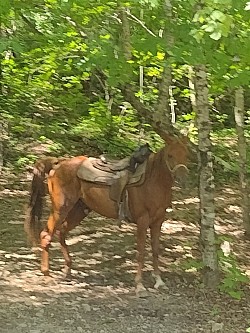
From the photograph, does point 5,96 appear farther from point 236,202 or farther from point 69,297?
point 69,297

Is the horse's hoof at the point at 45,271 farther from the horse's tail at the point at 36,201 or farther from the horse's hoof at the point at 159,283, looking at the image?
the horse's hoof at the point at 159,283

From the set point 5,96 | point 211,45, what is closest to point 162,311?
point 211,45

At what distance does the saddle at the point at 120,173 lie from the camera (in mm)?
6469

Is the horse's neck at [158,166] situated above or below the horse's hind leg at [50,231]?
above

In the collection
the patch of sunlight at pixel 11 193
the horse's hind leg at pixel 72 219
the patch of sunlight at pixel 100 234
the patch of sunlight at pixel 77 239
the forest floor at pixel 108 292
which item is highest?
Answer: the horse's hind leg at pixel 72 219

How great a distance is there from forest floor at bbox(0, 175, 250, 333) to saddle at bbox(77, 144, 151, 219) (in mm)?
930

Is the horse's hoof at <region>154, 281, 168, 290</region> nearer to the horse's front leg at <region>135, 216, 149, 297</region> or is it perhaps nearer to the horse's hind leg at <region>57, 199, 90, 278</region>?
the horse's front leg at <region>135, 216, 149, 297</region>

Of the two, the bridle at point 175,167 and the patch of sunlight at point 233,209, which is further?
the patch of sunlight at point 233,209

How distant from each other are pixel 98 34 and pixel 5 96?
18.3ft

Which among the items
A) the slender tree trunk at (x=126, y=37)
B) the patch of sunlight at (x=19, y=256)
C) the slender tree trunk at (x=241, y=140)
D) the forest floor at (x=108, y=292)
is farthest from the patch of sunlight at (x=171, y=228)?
the slender tree trunk at (x=126, y=37)

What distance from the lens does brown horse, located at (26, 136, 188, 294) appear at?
6441 millimetres

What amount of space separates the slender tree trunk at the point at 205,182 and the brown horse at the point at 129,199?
210 millimetres

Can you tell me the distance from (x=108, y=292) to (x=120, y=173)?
1278mm

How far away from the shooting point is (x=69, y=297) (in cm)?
619
